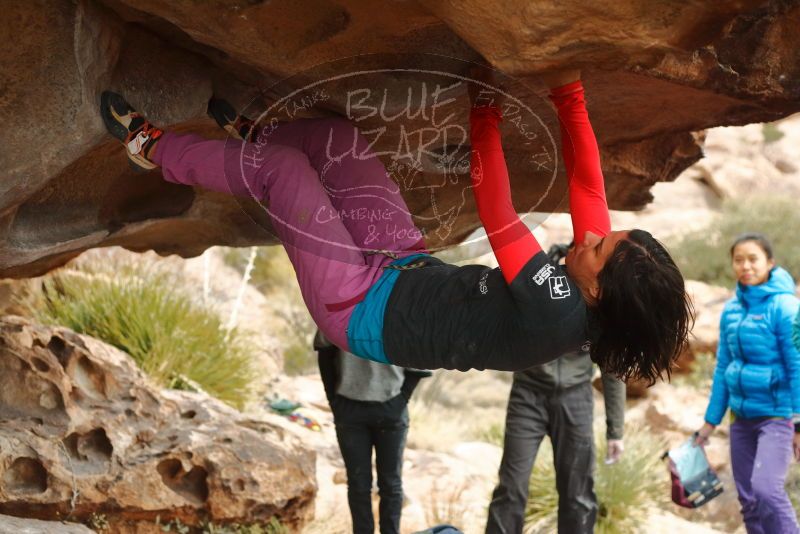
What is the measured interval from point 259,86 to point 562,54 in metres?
1.48

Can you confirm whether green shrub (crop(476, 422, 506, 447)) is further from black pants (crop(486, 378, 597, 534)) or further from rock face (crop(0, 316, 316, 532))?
rock face (crop(0, 316, 316, 532))

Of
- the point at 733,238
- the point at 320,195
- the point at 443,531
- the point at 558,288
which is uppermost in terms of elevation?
the point at 733,238

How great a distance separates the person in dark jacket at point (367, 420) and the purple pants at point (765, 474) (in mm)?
1848

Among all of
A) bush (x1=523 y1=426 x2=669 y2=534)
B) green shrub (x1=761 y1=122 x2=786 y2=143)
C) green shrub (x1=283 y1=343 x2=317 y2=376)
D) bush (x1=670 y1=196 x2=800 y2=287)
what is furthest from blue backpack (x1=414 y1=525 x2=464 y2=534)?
green shrub (x1=761 y1=122 x2=786 y2=143)

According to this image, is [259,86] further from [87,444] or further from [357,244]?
[87,444]

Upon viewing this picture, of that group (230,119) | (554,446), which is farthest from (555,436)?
(230,119)

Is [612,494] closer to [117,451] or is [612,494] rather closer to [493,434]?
[493,434]

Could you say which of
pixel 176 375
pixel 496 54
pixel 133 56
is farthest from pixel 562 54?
pixel 176 375

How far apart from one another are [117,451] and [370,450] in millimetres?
1326

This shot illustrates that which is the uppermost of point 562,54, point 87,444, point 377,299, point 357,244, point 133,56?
point 133,56

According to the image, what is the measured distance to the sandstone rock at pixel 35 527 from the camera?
3.63 meters

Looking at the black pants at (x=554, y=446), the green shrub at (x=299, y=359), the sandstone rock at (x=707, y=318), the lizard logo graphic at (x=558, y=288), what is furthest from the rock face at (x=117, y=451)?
the sandstone rock at (x=707, y=318)

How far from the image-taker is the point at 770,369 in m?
5.06

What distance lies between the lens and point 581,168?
124 inches
